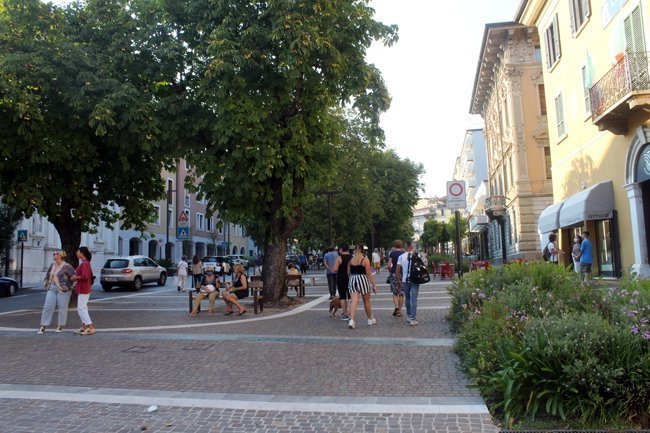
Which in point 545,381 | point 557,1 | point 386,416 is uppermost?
point 557,1

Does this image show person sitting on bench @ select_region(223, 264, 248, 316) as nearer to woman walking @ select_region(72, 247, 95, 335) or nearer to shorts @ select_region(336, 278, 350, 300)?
shorts @ select_region(336, 278, 350, 300)

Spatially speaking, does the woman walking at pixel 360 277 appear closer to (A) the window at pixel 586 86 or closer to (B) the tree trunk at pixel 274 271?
(B) the tree trunk at pixel 274 271

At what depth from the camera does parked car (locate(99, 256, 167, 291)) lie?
24859mm

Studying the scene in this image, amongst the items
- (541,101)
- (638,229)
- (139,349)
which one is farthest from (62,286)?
(541,101)

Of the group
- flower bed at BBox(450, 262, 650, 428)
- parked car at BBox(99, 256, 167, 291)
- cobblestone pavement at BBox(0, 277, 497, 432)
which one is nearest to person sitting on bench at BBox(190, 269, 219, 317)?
cobblestone pavement at BBox(0, 277, 497, 432)

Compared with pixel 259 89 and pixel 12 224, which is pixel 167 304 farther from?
pixel 12 224

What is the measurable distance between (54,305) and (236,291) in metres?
4.17

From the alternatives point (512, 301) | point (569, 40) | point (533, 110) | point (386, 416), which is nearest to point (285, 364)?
point (386, 416)

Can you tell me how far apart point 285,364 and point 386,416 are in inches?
97.6

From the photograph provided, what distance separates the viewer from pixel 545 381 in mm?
4703

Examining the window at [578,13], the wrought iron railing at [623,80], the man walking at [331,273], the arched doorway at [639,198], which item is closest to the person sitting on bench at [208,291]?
the man walking at [331,273]

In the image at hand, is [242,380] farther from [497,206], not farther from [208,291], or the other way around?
[497,206]

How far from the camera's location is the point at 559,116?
2380 cm

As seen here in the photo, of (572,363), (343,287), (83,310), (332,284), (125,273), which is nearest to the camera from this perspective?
(572,363)
